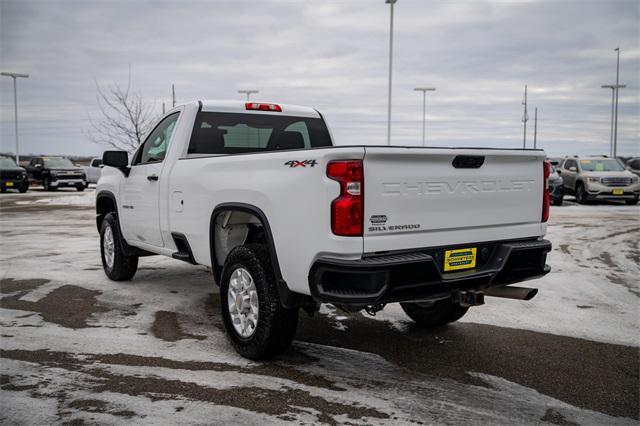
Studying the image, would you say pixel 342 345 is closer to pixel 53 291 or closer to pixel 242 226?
pixel 242 226

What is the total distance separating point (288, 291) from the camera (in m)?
4.12

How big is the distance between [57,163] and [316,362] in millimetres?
30504

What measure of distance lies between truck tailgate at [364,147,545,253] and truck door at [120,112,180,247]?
3.01 meters

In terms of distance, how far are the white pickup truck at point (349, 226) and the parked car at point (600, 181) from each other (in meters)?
18.0

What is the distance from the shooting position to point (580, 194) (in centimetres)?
2198

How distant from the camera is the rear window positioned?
19.6 ft

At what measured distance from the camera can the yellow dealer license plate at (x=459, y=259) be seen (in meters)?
4.10

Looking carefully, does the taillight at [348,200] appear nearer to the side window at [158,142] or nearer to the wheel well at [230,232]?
the wheel well at [230,232]

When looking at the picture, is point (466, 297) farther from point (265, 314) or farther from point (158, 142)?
point (158, 142)

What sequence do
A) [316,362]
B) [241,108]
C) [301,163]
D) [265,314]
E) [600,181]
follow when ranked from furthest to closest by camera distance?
[600,181] < [241,108] < [316,362] < [265,314] < [301,163]

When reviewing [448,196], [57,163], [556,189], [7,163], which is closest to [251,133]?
[448,196]

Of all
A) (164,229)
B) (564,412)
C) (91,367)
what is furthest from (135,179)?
(564,412)

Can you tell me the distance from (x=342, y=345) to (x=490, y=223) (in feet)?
5.26

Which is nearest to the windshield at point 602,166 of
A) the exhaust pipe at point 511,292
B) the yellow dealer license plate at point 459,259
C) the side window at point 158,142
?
the side window at point 158,142
